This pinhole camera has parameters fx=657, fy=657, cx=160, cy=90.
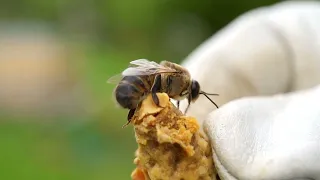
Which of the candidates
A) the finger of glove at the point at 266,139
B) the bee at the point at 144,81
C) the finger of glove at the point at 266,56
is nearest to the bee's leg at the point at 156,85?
the bee at the point at 144,81

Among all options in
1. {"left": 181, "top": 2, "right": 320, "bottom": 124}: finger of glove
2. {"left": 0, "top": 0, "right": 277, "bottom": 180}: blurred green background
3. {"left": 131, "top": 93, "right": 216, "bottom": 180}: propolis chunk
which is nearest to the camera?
{"left": 131, "top": 93, "right": 216, "bottom": 180}: propolis chunk

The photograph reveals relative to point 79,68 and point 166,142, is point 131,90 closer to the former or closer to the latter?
point 166,142

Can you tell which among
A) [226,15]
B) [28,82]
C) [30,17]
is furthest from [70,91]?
[30,17]

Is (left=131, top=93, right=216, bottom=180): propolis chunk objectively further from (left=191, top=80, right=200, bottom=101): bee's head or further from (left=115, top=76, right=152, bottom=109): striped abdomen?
(left=191, top=80, right=200, bottom=101): bee's head

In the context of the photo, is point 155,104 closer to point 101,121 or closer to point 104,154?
point 104,154

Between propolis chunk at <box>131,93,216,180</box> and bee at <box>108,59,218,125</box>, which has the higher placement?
bee at <box>108,59,218,125</box>

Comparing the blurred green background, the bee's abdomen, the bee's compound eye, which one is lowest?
the blurred green background

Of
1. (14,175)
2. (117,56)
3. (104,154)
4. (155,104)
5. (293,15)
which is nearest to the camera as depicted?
(155,104)

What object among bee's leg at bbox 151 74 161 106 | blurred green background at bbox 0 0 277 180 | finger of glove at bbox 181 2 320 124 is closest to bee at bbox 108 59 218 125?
bee's leg at bbox 151 74 161 106
